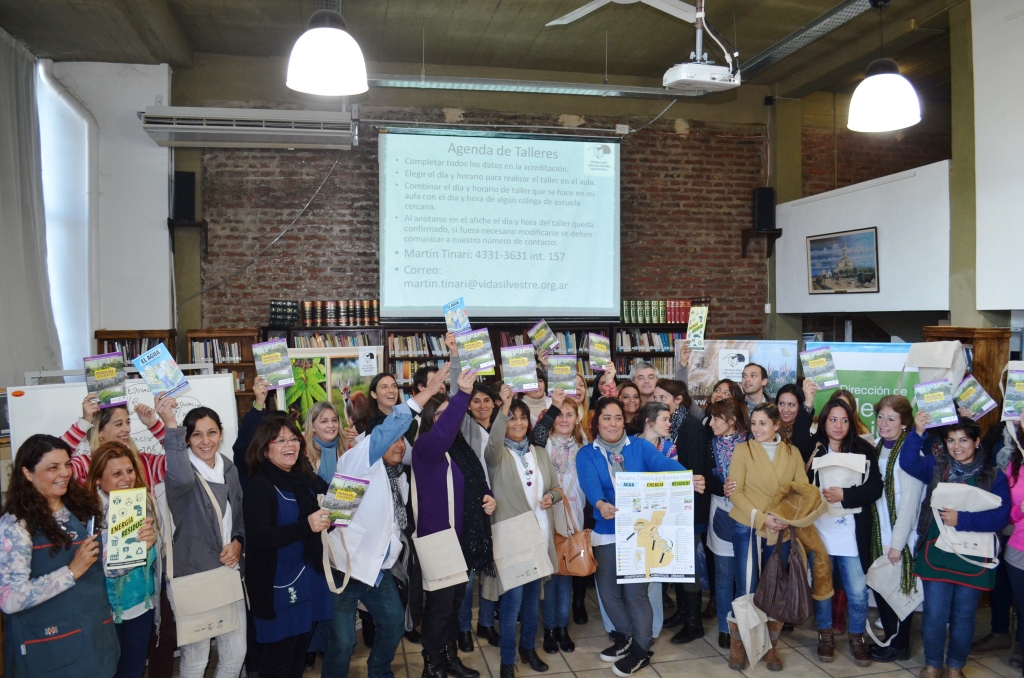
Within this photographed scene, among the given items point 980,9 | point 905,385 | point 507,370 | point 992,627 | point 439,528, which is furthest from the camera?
point 980,9

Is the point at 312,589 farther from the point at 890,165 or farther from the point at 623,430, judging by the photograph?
the point at 890,165

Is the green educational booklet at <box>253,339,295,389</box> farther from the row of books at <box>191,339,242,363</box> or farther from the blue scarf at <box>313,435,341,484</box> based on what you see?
the row of books at <box>191,339,242,363</box>

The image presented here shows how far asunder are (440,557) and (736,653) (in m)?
1.70

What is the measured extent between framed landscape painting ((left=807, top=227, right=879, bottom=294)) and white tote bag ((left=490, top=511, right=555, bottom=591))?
5140mm

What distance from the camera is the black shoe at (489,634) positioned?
4273 millimetres

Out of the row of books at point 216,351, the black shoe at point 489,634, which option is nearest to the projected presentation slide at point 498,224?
the row of books at point 216,351

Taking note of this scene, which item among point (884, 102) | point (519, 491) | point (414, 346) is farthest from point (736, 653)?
point (414, 346)

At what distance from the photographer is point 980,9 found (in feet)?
19.7

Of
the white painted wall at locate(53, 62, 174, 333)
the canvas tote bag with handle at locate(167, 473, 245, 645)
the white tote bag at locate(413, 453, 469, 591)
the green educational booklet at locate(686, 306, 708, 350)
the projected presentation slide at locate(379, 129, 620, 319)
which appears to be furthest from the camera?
the projected presentation slide at locate(379, 129, 620, 319)

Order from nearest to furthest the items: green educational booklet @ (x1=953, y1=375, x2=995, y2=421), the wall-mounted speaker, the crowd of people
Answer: the crowd of people < green educational booklet @ (x1=953, y1=375, x2=995, y2=421) < the wall-mounted speaker

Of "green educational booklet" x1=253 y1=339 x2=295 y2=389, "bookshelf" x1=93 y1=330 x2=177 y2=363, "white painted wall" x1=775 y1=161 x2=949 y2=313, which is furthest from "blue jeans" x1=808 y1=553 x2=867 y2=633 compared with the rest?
"bookshelf" x1=93 y1=330 x2=177 y2=363

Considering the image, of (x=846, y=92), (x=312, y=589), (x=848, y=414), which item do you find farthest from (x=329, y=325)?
(x=846, y=92)

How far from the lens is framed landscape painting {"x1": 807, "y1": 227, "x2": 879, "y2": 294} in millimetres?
7359

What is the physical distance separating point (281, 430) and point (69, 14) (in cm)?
478
